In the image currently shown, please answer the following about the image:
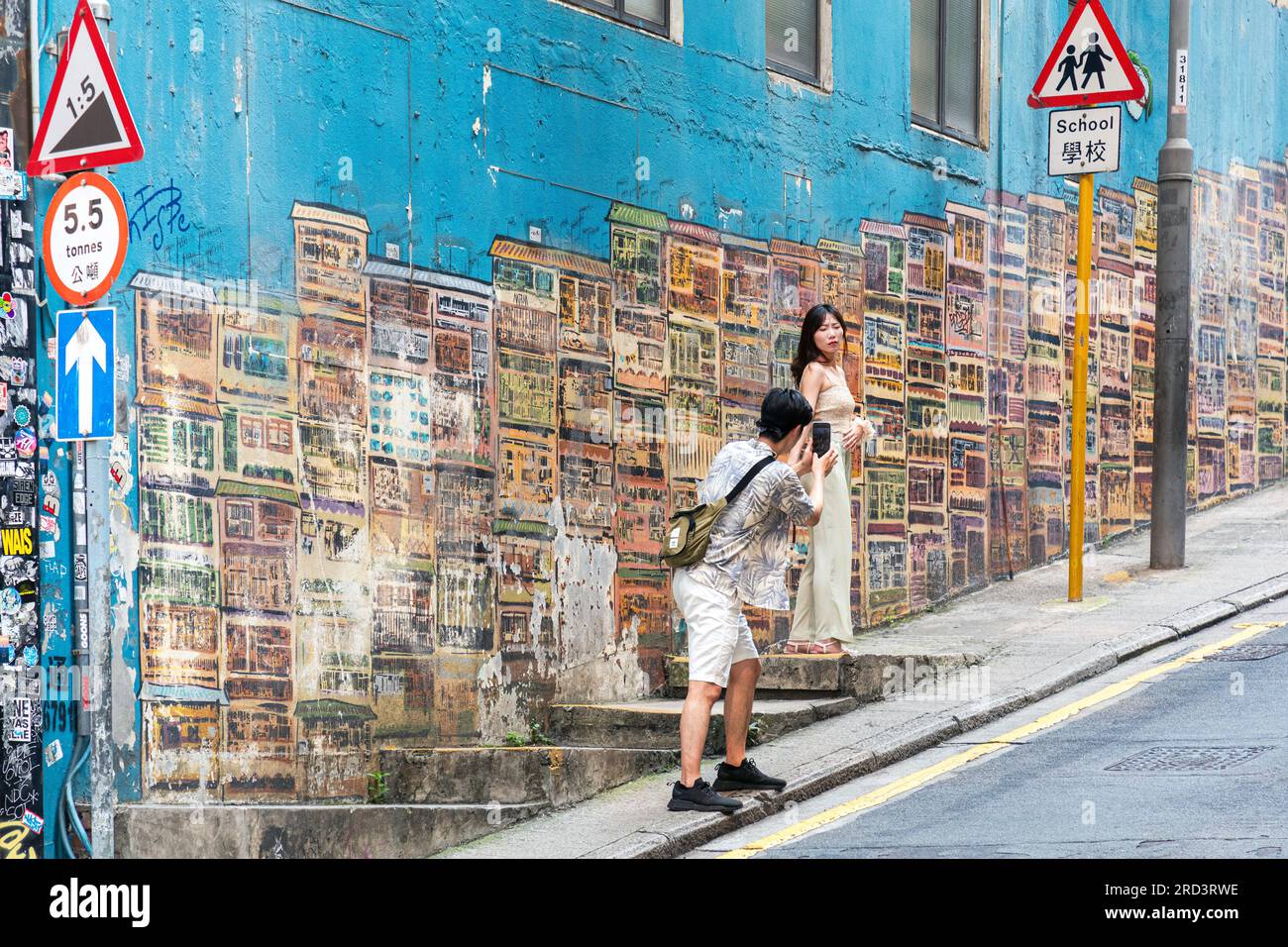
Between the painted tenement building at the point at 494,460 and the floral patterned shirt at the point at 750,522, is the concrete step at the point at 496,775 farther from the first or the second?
the floral patterned shirt at the point at 750,522

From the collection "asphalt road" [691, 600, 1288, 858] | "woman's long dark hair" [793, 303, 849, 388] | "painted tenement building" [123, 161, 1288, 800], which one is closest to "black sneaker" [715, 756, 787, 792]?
"asphalt road" [691, 600, 1288, 858]

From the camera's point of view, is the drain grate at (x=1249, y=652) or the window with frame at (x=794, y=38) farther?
the window with frame at (x=794, y=38)

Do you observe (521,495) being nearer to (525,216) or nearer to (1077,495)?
(525,216)

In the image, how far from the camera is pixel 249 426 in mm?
8188

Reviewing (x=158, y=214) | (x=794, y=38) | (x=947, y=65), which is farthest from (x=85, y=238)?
(x=947, y=65)

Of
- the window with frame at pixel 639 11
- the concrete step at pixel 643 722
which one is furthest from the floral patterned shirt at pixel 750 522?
the window with frame at pixel 639 11

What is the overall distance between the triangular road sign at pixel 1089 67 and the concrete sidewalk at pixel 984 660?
3.64m

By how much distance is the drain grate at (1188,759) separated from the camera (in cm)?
843

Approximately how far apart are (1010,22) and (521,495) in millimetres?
7519

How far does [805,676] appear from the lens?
10.3 metres

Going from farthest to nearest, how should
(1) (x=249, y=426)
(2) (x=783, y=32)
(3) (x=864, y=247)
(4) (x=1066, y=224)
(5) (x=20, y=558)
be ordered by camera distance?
(4) (x=1066, y=224), (3) (x=864, y=247), (2) (x=783, y=32), (1) (x=249, y=426), (5) (x=20, y=558)

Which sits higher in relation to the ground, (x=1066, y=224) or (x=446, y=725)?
(x=1066, y=224)

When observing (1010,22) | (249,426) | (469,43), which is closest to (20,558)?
(249,426)

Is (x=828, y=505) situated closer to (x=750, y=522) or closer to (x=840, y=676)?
(x=840, y=676)
